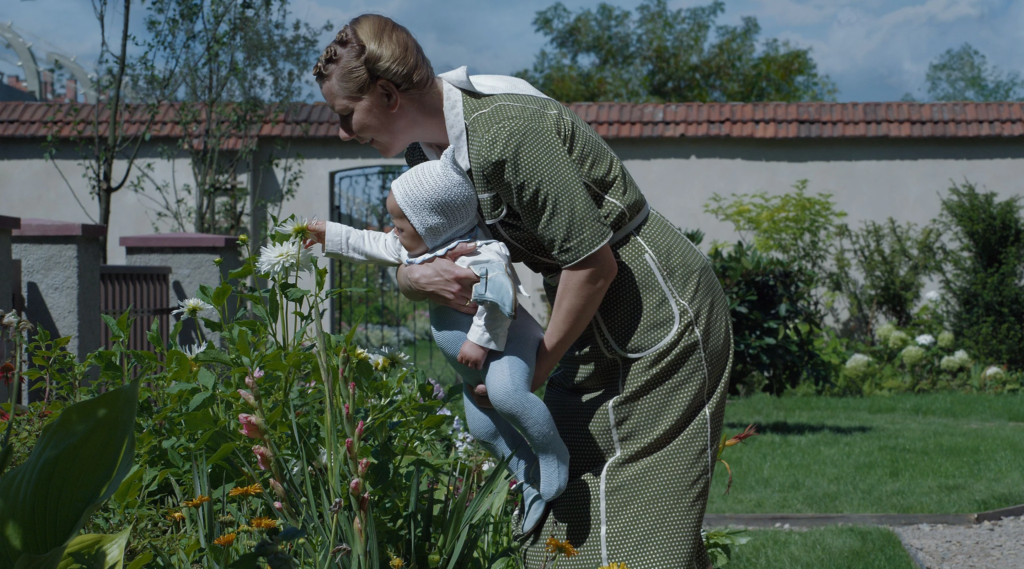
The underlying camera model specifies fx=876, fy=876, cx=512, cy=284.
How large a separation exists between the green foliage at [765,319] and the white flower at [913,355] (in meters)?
2.93

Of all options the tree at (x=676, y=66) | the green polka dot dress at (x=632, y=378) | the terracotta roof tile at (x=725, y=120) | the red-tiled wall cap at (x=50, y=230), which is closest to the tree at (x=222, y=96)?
the terracotta roof tile at (x=725, y=120)

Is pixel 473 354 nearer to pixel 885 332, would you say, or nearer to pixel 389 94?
pixel 389 94

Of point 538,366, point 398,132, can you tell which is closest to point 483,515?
point 538,366

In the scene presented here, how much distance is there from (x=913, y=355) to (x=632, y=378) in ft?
29.5

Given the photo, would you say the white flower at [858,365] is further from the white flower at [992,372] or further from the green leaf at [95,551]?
the green leaf at [95,551]

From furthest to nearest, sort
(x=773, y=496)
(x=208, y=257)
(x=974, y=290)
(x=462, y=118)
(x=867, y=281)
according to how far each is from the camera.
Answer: (x=867, y=281) < (x=974, y=290) < (x=208, y=257) < (x=773, y=496) < (x=462, y=118)

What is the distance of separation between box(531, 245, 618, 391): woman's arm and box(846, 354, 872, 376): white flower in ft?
28.1

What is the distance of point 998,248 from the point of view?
9984 mm

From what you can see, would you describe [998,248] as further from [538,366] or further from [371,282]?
[538,366]

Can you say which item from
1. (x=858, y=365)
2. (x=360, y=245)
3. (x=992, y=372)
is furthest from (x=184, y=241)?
(x=992, y=372)

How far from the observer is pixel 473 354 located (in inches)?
59.2

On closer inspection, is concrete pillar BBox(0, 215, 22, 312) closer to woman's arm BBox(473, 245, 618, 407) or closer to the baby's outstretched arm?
the baby's outstretched arm

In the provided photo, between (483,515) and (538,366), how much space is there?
38 centimetres

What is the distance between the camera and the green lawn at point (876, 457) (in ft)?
15.1
